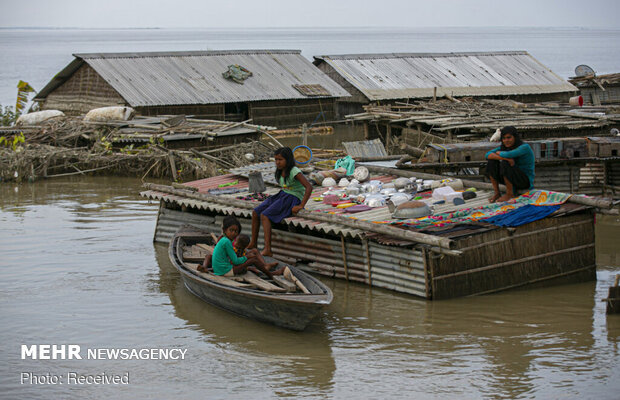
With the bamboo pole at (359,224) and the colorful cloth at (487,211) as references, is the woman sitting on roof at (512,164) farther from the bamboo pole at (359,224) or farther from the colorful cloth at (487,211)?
the bamboo pole at (359,224)

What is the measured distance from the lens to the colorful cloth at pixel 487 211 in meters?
9.98

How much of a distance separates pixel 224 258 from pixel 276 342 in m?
1.27

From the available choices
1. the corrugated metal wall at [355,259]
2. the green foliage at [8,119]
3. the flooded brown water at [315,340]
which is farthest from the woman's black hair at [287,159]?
the green foliage at [8,119]

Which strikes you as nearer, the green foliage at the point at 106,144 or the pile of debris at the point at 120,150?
the pile of debris at the point at 120,150

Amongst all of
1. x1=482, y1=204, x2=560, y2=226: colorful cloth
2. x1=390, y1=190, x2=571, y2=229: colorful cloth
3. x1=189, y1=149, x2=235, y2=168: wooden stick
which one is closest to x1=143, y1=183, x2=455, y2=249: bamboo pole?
x1=390, y1=190, x2=571, y2=229: colorful cloth

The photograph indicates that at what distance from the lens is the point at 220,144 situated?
21016 mm

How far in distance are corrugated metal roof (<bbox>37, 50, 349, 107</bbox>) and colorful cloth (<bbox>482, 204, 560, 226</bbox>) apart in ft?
51.7

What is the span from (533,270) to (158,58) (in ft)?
64.8

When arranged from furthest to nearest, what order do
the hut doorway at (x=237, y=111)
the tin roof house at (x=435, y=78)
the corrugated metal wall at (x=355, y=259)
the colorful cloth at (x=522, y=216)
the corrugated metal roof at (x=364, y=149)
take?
the tin roof house at (x=435, y=78), the hut doorway at (x=237, y=111), the corrugated metal roof at (x=364, y=149), the colorful cloth at (x=522, y=216), the corrugated metal wall at (x=355, y=259)

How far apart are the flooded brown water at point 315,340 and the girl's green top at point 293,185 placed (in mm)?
1375

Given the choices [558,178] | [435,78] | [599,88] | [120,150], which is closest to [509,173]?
[558,178]

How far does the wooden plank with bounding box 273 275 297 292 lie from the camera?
886 centimetres

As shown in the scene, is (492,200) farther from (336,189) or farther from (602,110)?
(602,110)

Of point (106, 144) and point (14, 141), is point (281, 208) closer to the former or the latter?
point (106, 144)
